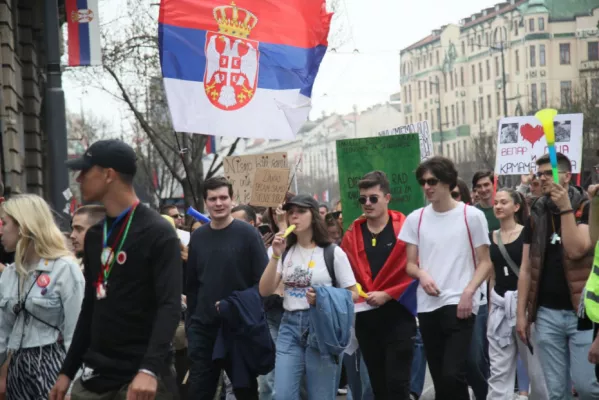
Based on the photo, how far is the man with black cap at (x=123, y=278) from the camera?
17.0 ft

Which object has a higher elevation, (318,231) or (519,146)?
(519,146)

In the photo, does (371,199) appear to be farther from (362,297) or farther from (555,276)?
(555,276)

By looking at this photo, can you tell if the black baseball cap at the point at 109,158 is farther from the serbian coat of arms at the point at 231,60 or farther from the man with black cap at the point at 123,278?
the serbian coat of arms at the point at 231,60

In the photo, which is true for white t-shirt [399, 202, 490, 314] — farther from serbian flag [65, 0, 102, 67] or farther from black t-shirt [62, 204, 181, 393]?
serbian flag [65, 0, 102, 67]

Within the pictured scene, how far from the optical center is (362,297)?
28.4 ft

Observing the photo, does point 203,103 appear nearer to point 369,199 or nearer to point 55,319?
point 369,199

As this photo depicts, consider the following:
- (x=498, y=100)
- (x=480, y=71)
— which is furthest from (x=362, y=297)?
(x=480, y=71)

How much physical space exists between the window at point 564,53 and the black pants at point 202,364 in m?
97.0

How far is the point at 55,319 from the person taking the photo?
6621mm

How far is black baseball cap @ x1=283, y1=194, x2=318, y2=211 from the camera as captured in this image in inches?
334

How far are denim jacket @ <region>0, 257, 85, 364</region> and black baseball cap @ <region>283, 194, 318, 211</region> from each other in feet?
7.31

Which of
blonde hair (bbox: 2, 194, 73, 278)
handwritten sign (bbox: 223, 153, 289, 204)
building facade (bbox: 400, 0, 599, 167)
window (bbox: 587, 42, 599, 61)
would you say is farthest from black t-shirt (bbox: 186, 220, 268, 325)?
window (bbox: 587, 42, 599, 61)

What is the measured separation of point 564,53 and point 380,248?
3804 inches

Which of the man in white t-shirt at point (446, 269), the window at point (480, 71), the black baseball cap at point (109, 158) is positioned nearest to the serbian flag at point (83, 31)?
the man in white t-shirt at point (446, 269)
